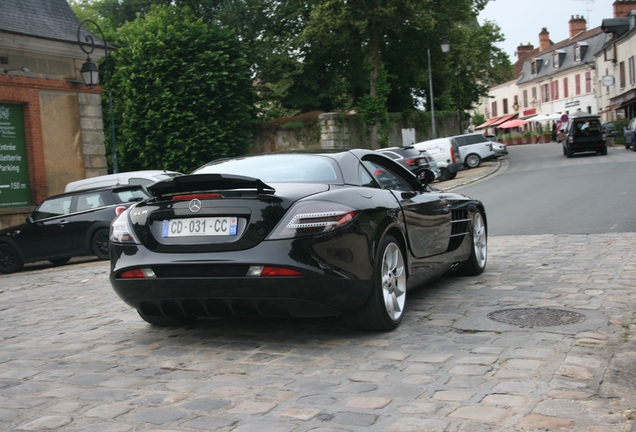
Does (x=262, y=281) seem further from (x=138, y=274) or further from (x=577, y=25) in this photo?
(x=577, y=25)

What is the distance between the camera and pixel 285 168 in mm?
5938

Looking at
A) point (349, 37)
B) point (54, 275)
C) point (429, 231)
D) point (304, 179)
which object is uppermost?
point (349, 37)

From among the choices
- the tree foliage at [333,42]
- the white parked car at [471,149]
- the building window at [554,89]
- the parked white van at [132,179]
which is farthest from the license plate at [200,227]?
the building window at [554,89]

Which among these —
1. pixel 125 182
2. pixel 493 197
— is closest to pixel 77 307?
pixel 125 182

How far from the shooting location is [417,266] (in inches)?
246

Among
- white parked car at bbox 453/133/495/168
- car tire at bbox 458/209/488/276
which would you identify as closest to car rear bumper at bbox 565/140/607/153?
white parked car at bbox 453/133/495/168

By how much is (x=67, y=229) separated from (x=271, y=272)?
35.8 feet

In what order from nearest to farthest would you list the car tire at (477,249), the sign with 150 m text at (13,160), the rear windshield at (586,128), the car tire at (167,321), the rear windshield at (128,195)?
1. the car tire at (167,321)
2. the car tire at (477,249)
3. the rear windshield at (128,195)
4. the sign with 150 m text at (13,160)
5. the rear windshield at (586,128)

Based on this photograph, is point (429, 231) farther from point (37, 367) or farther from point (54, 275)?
point (54, 275)

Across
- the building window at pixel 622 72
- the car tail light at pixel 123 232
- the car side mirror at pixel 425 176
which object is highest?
the building window at pixel 622 72

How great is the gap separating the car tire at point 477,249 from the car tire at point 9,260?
1029 centimetres

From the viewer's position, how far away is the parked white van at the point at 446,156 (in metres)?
34.1

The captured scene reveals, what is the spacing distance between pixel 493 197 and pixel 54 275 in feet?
41.8

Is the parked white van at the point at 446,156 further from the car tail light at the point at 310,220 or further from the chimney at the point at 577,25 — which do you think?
the chimney at the point at 577,25
